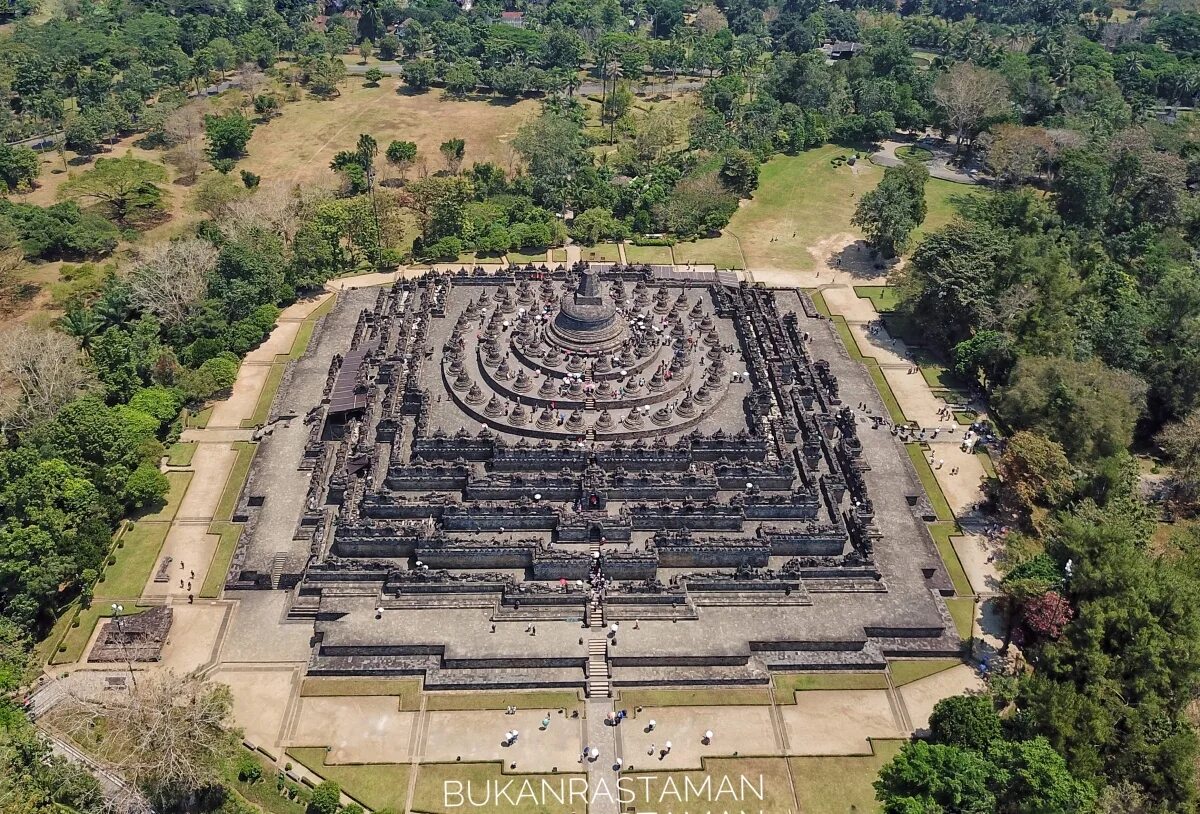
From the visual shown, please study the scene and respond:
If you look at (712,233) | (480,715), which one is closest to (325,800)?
(480,715)

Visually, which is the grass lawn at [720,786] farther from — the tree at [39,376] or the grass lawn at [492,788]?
the tree at [39,376]

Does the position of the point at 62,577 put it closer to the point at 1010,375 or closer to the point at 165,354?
the point at 165,354

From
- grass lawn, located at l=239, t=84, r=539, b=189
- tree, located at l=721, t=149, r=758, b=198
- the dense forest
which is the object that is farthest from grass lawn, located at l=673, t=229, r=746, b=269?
grass lawn, located at l=239, t=84, r=539, b=189

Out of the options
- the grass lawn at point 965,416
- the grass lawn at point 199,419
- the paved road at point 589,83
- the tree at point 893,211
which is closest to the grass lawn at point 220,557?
the grass lawn at point 199,419

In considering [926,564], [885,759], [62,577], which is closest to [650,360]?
[926,564]

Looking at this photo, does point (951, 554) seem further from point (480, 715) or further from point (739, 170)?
point (739, 170)

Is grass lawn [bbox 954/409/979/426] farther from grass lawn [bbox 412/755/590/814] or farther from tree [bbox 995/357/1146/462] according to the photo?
grass lawn [bbox 412/755/590/814]
